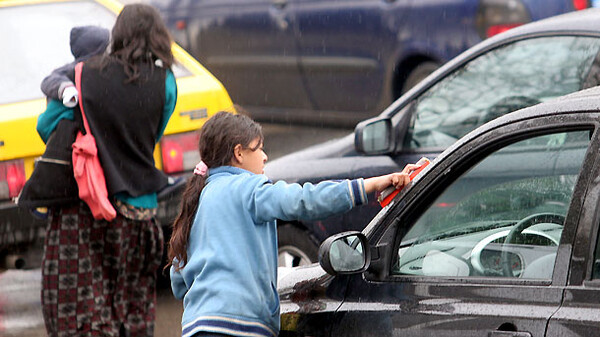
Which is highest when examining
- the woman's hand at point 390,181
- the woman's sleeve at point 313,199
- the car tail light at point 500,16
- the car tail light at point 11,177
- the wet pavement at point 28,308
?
the car tail light at point 500,16

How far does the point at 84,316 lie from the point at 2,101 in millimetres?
1556

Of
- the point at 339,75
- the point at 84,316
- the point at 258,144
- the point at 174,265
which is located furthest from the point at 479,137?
the point at 339,75

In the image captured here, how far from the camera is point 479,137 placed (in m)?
3.13

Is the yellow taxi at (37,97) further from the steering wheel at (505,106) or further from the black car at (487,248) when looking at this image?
the black car at (487,248)

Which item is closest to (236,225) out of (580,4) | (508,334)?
(508,334)

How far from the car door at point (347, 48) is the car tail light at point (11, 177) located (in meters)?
4.33

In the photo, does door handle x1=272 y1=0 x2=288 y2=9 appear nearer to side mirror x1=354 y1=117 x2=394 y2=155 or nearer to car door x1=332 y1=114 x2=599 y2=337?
side mirror x1=354 y1=117 x2=394 y2=155

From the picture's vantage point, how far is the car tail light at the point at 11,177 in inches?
234

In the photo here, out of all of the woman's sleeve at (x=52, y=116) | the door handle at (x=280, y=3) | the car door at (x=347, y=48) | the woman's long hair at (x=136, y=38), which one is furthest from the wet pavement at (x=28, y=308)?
the door handle at (x=280, y=3)

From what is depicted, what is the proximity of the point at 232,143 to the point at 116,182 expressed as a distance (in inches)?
67.4

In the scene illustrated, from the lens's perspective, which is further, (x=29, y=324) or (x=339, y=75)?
(x=339, y=75)

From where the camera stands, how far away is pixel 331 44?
10023 mm

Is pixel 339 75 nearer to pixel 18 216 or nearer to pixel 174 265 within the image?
pixel 18 216

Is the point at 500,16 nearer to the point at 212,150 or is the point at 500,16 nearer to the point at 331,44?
the point at 331,44
